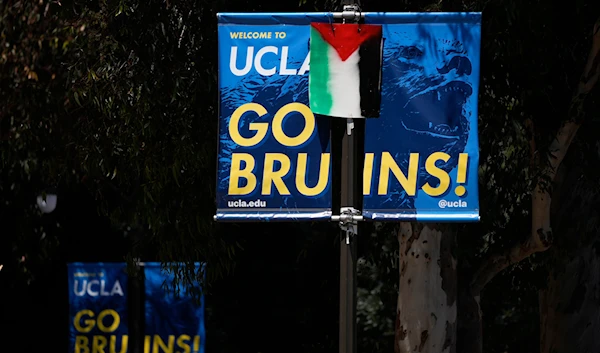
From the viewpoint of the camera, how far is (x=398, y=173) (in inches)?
319

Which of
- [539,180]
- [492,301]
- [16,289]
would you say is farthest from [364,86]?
[16,289]

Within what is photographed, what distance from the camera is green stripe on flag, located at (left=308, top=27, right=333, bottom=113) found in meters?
8.12

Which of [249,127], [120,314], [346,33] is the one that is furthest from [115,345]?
[346,33]

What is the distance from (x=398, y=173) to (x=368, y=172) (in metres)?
0.21

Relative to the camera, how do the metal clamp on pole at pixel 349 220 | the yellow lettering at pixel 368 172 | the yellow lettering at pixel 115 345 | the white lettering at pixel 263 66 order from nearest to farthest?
1. the metal clamp on pole at pixel 349 220
2. the yellow lettering at pixel 368 172
3. the white lettering at pixel 263 66
4. the yellow lettering at pixel 115 345

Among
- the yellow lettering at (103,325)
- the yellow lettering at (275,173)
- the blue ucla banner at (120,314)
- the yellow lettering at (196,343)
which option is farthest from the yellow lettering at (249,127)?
the yellow lettering at (103,325)

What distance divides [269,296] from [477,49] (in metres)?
Result: 12.5

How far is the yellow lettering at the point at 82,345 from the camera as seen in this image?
54.9 feet

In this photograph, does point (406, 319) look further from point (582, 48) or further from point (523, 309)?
point (523, 309)

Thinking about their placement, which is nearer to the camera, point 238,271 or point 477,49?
point 477,49

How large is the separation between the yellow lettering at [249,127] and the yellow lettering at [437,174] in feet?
3.91

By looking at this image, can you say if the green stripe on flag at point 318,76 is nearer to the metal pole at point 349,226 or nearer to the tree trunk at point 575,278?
the metal pole at point 349,226

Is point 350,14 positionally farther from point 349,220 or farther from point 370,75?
point 349,220

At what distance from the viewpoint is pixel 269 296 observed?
20328 mm
